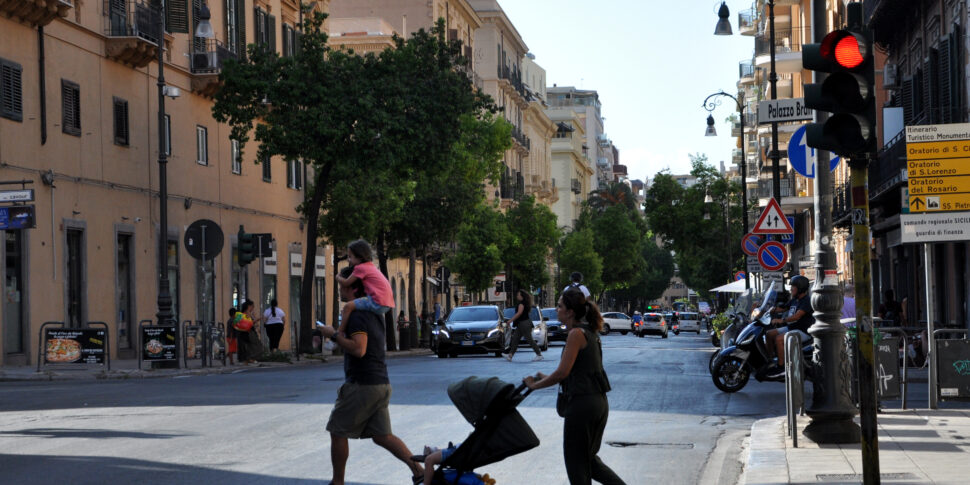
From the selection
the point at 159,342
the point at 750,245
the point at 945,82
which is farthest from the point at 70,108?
the point at 945,82

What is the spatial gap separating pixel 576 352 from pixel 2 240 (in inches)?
858

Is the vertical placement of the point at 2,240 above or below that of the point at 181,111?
below

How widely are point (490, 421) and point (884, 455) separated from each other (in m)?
4.92

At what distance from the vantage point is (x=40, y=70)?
30.4 metres

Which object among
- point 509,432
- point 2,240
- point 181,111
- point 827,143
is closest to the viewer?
point 509,432

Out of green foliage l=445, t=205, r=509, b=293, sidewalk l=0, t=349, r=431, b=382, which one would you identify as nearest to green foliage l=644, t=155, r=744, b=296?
green foliage l=445, t=205, r=509, b=293

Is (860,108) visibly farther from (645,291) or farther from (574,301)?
(645,291)

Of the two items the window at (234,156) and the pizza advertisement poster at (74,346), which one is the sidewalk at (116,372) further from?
the window at (234,156)

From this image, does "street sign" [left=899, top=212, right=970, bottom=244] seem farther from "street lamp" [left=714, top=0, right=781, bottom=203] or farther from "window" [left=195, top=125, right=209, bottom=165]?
"window" [left=195, top=125, right=209, bottom=165]

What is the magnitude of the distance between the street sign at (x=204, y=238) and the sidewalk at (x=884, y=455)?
644 inches

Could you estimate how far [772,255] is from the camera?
27484 mm

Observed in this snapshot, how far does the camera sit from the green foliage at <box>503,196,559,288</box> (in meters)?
77.4

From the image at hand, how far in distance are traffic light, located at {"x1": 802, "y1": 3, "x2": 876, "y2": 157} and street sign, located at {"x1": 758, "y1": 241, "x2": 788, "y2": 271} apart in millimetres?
18524

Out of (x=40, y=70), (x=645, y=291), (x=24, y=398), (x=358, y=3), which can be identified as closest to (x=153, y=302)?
(x=40, y=70)
